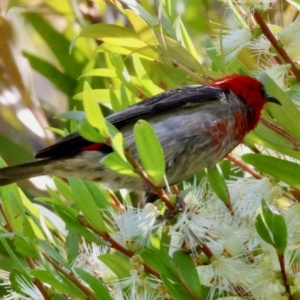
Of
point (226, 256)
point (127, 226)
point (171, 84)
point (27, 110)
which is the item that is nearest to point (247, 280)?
point (226, 256)

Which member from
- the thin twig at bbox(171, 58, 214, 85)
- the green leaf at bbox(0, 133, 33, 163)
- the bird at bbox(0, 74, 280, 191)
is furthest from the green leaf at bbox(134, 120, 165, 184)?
the green leaf at bbox(0, 133, 33, 163)

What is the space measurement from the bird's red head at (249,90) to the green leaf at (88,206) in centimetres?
35

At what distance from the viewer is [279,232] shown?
1.98 feet

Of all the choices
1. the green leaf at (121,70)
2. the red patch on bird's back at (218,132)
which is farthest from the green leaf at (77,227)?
the red patch on bird's back at (218,132)

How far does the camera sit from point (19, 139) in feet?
5.08

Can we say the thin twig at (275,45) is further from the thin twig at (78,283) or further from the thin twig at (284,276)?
the thin twig at (78,283)

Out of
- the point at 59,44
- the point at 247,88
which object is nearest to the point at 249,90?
the point at 247,88

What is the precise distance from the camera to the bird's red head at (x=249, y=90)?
103 centimetres

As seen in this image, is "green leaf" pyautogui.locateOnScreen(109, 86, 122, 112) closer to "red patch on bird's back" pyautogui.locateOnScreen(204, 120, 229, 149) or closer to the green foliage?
the green foliage

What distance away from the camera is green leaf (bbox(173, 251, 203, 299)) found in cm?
64

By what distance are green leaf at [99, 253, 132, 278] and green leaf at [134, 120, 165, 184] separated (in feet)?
0.35

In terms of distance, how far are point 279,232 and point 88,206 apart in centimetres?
22

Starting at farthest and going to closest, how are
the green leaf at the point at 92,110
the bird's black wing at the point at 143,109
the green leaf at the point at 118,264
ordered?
the bird's black wing at the point at 143,109
the green leaf at the point at 118,264
the green leaf at the point at 92,110

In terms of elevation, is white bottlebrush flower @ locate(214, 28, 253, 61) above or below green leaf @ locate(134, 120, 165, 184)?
above
